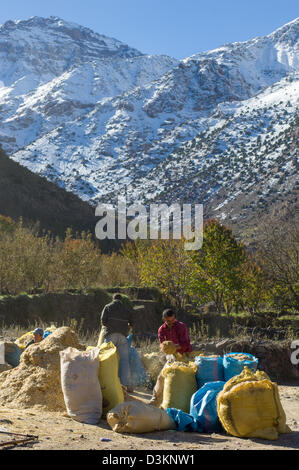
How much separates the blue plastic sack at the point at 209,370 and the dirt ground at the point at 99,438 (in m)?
0.92

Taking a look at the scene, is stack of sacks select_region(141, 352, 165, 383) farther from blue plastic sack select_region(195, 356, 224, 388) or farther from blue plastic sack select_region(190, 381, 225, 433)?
blue plastic sack select_region(190, 381, 225, 433)

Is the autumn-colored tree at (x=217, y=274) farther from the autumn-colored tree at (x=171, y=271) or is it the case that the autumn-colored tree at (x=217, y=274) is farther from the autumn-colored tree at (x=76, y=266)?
the autumn-colored tree at (x=76, y=266)

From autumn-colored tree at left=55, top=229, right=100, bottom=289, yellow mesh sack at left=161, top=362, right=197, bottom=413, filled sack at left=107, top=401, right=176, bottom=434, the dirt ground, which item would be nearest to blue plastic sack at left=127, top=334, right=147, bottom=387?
yellow mesh sack at left=161, top=362, right=197, bottom=413

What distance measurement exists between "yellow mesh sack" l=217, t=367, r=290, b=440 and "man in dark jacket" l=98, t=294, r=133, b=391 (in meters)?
1.94

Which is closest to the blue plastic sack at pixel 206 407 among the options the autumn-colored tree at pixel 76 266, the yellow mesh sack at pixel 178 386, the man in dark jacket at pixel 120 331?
the yellow mesh sack at pixel 178 386

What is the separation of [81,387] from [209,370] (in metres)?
1.54

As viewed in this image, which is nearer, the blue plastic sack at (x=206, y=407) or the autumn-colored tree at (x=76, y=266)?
the blue plastic sack at (x=206, y=407)

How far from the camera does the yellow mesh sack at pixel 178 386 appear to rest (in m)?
6.21

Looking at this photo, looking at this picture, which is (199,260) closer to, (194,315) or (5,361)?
(194,315)

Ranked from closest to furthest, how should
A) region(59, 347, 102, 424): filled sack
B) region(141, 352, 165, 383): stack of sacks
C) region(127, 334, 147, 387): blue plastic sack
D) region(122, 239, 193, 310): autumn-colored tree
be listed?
region(59, 347, 102, 424): filled sack < region(127, 334, 147, 387): blue plastic sack < region(141, 352, 165, 383): stack of sacks < region(122, 239, 193, 310): autumn-colored tree

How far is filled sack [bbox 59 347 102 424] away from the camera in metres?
5.77

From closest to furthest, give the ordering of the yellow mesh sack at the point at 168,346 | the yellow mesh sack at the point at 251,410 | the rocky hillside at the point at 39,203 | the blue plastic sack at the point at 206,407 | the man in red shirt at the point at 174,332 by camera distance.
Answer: the yellow mesh sack at the point at 251,410 < the blue plastic sack at the point at 206,407 < the yellow mesh sack at the point at 168,346 < the man in red shirt at the point at 174,332 < the rocky hillside at the point at 39,203

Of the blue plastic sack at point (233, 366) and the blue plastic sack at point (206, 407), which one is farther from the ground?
the blue plastic sack at point (233, 366)

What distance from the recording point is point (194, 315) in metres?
20.1
